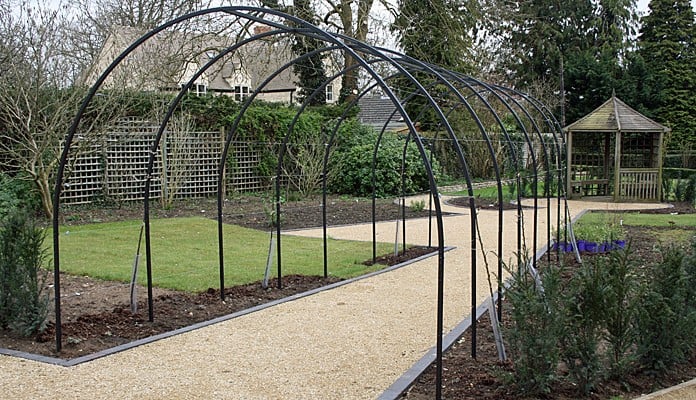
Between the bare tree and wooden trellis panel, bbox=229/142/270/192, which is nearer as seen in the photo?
the bare tree

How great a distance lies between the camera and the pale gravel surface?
4.45 m

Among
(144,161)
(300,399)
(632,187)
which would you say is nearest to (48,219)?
(144,161)

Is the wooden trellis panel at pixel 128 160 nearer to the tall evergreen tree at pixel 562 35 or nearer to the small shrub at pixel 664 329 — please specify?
the small shrub at pixel 664 329

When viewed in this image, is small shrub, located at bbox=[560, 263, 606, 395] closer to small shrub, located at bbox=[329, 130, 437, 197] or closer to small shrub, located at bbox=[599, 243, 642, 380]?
small shrub, located at bbox=[599, 243, 642, 380]

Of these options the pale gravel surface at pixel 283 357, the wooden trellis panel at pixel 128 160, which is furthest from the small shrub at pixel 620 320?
the wooden trellis panel at pixel 128 160

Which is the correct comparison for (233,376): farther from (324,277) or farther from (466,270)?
(466,270)

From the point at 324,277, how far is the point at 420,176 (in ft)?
39.1

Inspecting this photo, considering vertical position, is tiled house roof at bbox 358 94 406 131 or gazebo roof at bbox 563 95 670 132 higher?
tiled house roof at bbox 358 94 406 131

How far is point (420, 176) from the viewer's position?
19.6 metres

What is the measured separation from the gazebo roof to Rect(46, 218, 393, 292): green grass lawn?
9399mm

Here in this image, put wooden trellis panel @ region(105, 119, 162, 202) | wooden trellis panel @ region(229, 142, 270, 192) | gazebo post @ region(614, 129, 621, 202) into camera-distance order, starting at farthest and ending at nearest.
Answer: wooden trellis panel @ region(229, 142, 270, 192) < gazebo post @ region(614, 129, 621, 202) < wooden trellis panel @ region(105, 119, 162, 202)

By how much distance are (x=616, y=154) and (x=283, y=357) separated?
14.4 metres

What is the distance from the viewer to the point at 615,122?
17.3 m

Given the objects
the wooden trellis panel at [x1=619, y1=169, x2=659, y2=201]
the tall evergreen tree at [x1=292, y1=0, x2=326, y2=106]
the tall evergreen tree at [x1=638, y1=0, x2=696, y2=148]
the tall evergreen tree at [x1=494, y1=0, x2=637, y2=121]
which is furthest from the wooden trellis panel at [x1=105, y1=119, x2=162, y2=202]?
the tall evergreen tree at [x1=638, y1=0, x2=696, y2=148]
